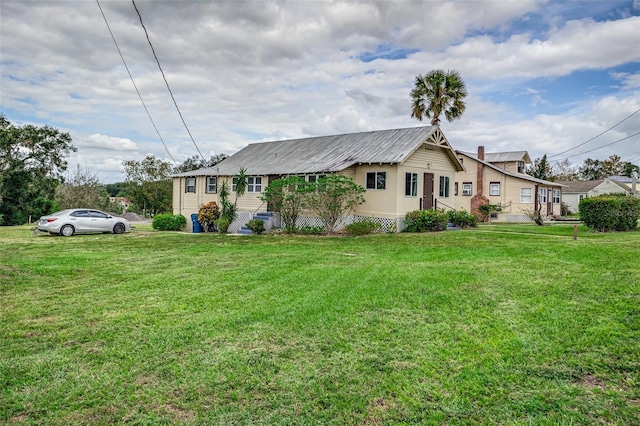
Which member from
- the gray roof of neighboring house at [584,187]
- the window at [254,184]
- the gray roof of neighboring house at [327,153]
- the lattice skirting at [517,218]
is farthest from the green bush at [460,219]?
the gray roof of neighboring house at [584,187]

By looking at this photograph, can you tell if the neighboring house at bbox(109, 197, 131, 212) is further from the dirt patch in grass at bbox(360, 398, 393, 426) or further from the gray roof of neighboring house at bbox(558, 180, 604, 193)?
the gray roof of neighboring house at bbox(558, 180, 604, 193)

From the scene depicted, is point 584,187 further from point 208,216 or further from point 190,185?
point 208,216

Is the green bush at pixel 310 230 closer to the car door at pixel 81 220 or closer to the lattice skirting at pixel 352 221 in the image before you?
the lattice skirting at pixel 352 221

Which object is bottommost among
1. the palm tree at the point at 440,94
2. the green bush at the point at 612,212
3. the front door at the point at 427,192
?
the green bush at the point at 612,212

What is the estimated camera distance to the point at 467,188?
31969mm

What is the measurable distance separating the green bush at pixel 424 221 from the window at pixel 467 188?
14123mm

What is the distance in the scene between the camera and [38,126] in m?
33.7

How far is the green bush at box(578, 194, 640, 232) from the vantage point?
53.3 ft

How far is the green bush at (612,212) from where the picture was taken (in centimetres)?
1625

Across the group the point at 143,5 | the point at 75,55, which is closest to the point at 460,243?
the point at 143,5

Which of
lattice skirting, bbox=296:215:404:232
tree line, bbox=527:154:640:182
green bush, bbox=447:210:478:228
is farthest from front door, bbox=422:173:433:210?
tree line, bbox=527:154:640:182

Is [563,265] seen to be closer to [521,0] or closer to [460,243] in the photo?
[460,243]

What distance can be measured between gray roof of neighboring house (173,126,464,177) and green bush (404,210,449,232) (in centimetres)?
269

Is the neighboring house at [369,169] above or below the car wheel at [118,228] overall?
above
